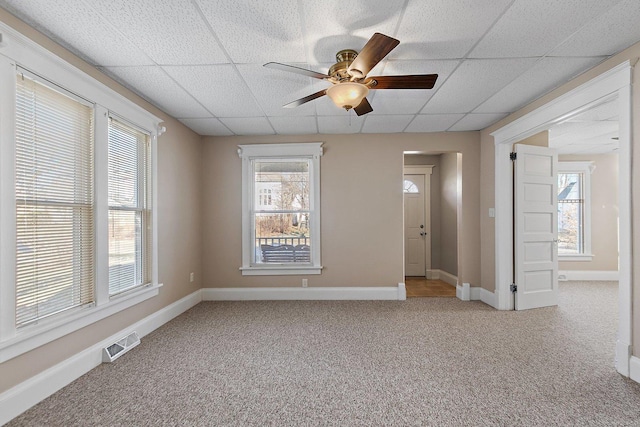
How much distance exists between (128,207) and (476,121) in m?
4.20

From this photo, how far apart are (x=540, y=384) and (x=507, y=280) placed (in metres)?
1.87

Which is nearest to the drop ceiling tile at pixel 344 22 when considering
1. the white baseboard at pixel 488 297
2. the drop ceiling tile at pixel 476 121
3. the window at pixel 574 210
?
the drop ceiling tile at pixel 476 121

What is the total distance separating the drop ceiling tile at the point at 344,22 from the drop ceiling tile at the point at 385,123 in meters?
1.45

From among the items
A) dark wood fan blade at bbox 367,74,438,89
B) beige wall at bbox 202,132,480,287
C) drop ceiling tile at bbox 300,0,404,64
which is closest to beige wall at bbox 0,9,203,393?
beige wall at bbox 202,132,480,287

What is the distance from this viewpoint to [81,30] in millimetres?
1926

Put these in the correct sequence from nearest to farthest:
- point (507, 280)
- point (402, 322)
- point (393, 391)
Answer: point (393, 391) < point (402, 322) < point (507, 280)

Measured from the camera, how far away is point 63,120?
2.13 metres

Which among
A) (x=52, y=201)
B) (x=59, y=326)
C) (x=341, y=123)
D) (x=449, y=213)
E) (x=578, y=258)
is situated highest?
(x=341, y=123)

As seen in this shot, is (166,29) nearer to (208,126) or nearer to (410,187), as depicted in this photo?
(208,126)

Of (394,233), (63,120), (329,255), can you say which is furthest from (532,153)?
(63,120)

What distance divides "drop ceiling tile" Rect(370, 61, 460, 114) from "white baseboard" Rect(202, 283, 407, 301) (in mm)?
2452

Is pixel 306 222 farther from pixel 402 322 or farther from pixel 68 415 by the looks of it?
pixel 68 415

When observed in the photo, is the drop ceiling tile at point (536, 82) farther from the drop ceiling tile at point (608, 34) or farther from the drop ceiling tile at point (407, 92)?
the drop ceiling tile at point (407, 92)

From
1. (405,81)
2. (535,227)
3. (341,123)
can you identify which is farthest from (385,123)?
(535,227)
